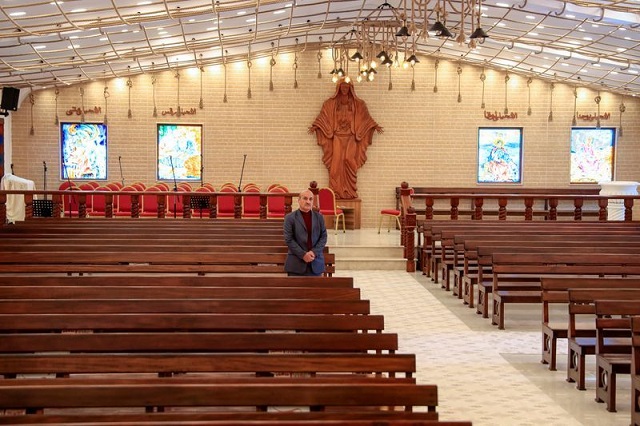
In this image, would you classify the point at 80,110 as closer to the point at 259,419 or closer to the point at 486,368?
the point at 486,368

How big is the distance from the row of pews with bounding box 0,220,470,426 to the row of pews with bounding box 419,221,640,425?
1.79m

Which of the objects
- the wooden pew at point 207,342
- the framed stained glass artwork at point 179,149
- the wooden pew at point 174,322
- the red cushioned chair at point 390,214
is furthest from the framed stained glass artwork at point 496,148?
the wooden pew at point 207,342

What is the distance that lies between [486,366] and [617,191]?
1058 centimetres

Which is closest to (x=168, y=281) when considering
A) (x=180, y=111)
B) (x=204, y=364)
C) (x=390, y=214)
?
(x=204, y=364)

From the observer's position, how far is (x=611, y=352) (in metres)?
6.70

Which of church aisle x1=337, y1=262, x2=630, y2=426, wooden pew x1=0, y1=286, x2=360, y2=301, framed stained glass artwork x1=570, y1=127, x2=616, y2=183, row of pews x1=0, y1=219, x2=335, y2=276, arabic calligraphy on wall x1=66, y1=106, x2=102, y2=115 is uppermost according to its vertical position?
arabic calligraphy on wall x1=66, y1=106, x2=102, y2=115

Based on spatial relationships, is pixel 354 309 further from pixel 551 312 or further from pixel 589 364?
pixel 551 312

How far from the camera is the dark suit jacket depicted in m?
8.67

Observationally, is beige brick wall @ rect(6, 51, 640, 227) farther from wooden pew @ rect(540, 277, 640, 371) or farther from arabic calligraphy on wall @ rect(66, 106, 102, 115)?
wooden pew @ rect(540, 277, 640, 371)

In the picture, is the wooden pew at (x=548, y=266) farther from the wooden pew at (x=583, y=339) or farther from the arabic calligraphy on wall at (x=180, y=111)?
the arabic calligraphy on wall at (x=180, y=111)

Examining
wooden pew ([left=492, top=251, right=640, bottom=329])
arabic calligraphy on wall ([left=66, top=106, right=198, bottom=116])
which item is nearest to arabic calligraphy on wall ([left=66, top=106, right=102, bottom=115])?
arabic calligraphy on wall ([left=66, top=106, right=198, bottom=116])

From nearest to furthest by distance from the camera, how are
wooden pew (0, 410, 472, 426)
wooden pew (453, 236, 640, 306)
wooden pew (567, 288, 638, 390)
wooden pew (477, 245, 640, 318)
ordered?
wooden pew (0, 410, 472, 426)
wooden pew (567, 288, 638, 390)
wooden pew (477, 245, 640, 318)
wooden pew (453, 236, 640, 306)

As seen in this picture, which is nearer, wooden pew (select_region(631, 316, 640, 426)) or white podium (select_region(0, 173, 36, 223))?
wooden pew (select_region(631, 316, 640, 426))

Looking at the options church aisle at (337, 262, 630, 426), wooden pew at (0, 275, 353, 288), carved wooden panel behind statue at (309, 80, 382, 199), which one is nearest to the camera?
church aisle at (337, 262, 630, 426)
